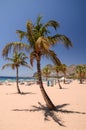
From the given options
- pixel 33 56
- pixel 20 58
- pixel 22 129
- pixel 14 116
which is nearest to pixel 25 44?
pixel 33 56

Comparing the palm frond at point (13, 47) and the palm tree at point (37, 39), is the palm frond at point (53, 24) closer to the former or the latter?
the palm tree at point (37, 39)

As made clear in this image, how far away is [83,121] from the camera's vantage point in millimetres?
9125

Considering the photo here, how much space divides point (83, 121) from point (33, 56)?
5.42 m

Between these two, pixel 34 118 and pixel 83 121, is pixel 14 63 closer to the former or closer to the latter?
pixel 34 118

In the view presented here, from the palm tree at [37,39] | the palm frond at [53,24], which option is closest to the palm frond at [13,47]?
the palm tree at [37,39]

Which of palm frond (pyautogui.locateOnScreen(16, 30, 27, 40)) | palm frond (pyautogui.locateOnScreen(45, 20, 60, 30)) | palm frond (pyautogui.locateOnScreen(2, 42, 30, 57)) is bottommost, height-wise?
palm frond (pyautogui.locateOnScreen(2, 42, 30, 57))

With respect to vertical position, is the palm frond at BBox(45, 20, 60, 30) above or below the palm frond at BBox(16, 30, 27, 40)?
above

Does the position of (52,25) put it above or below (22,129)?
above

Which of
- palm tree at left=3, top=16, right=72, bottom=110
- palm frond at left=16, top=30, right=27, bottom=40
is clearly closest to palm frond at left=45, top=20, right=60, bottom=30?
palm tree at left=3, top=16, right=72, bottom=110

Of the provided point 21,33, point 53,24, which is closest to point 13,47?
point 21,33

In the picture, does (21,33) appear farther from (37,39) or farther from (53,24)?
(53,24)

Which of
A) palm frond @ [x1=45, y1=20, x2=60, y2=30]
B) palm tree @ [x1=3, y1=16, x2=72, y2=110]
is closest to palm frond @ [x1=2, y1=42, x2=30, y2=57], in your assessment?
palm tree @ [x1=3, y1=16, x2=72, y2=110]

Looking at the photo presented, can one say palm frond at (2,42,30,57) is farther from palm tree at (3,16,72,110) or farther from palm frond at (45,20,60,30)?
palm frond at (45,20,60,30)

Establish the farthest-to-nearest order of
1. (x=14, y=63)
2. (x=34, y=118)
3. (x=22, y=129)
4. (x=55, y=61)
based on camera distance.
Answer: (x=14, y=63) < (x=55, y=61) < (x=34, y=118) < (x=22, y=129)
